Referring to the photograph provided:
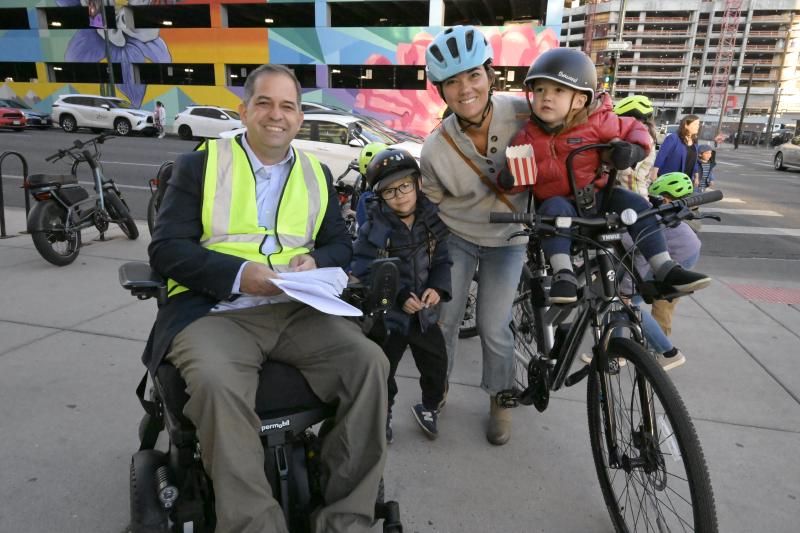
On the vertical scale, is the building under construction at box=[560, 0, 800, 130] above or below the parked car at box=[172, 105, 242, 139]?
above

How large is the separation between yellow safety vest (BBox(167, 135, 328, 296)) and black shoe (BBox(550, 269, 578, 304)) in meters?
1.14

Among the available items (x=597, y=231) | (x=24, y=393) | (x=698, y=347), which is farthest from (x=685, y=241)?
(x=24, y=393)

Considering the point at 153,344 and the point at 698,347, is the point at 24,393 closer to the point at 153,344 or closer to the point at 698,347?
the point at 153,344

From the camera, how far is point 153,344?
2.06 meters

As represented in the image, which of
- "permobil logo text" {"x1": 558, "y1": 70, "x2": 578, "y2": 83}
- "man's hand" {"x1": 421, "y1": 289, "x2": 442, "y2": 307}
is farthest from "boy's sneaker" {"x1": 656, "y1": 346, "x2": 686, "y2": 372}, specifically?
"permobil logo text" {"x1": 558, "y1": 70, "x2": 578, "y2": 83}

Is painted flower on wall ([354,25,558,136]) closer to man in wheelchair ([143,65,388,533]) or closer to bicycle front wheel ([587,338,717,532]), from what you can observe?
man in wheelchair ([143,65,388,533])

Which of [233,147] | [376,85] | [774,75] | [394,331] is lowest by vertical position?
[394,331]

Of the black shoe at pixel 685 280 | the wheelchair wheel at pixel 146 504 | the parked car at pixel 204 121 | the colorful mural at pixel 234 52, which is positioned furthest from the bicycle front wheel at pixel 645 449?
the colorful mural at pixel 234 52

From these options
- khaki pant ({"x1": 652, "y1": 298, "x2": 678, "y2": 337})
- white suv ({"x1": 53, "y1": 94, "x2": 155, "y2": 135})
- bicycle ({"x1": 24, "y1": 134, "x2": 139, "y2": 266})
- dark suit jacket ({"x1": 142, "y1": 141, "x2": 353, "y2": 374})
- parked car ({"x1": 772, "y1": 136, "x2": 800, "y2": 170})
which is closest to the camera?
dark suit jacket ({"x1": 142, "y1": 141, "x2": 353, "y2": 374})

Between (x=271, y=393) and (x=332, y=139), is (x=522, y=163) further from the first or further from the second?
(x=332, y=139)

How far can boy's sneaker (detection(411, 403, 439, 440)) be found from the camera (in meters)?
3.01

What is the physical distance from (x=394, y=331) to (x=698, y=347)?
2.99m

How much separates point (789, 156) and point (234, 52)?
28729 mm

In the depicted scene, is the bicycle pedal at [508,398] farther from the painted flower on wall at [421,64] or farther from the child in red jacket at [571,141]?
the painted flower on wall at [421,64]
